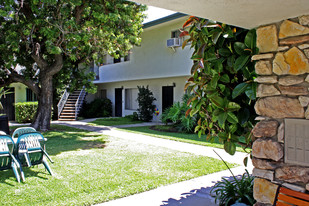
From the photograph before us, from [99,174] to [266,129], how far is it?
4.06 meters

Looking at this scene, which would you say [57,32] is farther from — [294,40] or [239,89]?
[294,40]

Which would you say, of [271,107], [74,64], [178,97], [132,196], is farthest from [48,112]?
[271,107]

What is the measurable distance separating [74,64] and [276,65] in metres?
13.3

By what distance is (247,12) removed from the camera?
2693mm

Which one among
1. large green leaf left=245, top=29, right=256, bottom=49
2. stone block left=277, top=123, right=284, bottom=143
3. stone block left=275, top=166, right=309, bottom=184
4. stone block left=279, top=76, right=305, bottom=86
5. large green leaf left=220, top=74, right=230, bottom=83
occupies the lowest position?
stone block left=275, top=166, right=309, bottom=184

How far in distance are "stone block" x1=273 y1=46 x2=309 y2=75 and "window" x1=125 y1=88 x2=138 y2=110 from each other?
1752cm

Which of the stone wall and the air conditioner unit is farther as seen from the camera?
the air conditioner unit

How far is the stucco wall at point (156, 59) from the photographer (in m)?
14.9

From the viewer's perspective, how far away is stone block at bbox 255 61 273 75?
9.60 ft

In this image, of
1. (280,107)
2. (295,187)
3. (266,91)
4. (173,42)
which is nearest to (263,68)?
(266,91)

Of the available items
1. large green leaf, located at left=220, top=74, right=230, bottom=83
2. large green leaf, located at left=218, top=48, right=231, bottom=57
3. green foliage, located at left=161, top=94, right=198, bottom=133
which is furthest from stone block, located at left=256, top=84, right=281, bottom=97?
green foliage, located at left=161, top=94, right=198, bottom=133

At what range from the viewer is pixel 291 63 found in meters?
2.74

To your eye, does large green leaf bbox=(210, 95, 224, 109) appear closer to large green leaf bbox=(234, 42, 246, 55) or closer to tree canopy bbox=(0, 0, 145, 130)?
large green leaf bbox=(234, 42, 246, 55)

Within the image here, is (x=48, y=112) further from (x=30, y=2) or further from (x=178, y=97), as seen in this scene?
(x=178, y=97)
